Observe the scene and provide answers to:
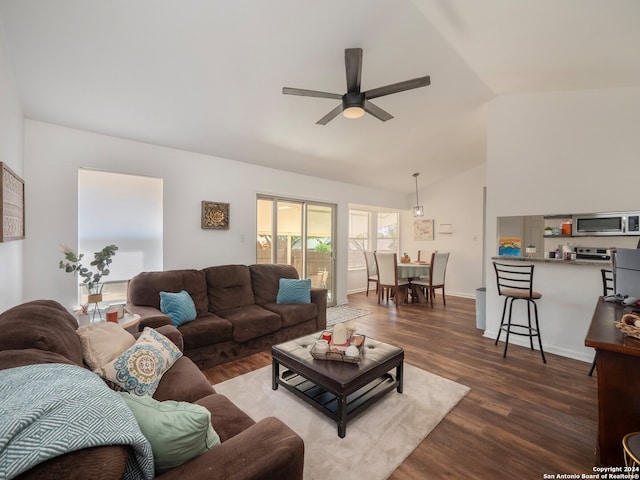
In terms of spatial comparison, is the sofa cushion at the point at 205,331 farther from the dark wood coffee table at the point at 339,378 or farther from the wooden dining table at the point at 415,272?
the wooden dining table at the point at 415,272

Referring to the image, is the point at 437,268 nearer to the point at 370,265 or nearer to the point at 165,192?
the point at 370,265

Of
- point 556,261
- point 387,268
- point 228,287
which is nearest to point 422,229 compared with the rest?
point 387,268

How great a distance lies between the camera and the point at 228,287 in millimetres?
3682

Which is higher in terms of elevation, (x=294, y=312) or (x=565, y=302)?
(x=565, y=302)

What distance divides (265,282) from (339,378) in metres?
2.30

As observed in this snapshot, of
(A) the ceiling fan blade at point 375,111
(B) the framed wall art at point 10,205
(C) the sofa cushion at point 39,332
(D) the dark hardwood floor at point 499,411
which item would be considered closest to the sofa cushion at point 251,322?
(D) the dark hardwood floor at point 499,411

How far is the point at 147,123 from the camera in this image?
3092 millimetres

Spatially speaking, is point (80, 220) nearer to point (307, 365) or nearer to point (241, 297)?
point (241, 297)

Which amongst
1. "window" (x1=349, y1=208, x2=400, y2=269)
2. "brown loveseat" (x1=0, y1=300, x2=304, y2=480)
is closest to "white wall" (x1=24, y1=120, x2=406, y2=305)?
"brown loveseat" (x1=0, y1=300, x2=304, y2=480)

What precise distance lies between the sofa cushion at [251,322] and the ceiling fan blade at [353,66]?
8.25 feet

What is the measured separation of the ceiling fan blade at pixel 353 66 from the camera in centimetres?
206

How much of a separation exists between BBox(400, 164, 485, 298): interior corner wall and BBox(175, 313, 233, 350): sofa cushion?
537cm

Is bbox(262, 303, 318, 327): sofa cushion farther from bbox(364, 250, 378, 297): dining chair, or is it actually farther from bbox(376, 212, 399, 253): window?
bbox(376, 212, 399, 253): window

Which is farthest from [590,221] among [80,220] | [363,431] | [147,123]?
[80,220]
